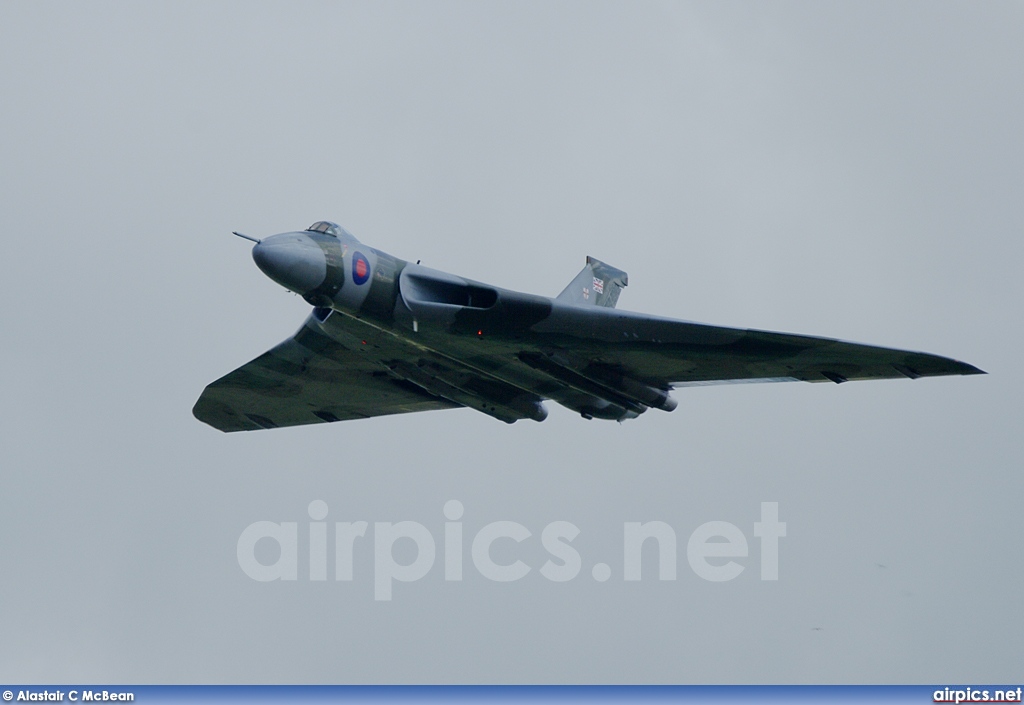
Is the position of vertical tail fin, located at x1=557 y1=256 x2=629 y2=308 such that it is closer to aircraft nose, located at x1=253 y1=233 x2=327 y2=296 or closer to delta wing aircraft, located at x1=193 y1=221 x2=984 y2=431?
delta wing aircraft, located at x1=193 y1=221 x2=984 y2=431

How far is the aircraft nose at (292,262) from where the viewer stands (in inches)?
870

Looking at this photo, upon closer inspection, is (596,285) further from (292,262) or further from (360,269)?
(292,262)

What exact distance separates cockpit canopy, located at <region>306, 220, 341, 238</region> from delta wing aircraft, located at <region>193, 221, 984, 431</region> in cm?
3

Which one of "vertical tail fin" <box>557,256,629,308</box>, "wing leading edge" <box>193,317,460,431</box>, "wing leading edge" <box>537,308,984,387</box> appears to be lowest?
"wing leading edge" <box>537,308,984,387</box>

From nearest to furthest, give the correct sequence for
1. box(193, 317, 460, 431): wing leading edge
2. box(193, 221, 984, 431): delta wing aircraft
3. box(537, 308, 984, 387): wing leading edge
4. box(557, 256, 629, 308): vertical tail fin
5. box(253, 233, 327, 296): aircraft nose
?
box(537, 308, 984, 387): wing leading edge < box(253, 233, 327, 296): aircraft nose < box(193, 221, 984, 431): delta wing aircraft < box(193, 317, 460, 431): wing leading edge < box(557, 256, 629, 308): vertical tail fin

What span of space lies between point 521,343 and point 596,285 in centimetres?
599

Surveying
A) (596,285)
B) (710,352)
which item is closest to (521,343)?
(710,352)

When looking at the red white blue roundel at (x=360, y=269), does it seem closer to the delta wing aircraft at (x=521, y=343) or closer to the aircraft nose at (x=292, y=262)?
the delta wing aircraft at (x=521, y=343)

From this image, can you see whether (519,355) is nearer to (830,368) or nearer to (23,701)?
(830,368)

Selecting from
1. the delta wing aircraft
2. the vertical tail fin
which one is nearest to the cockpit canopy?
the delta wing aircraft

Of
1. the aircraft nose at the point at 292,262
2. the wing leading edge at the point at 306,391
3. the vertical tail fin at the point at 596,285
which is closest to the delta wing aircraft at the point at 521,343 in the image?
the aircraft nose at the point at 292,262

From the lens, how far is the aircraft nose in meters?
22.1

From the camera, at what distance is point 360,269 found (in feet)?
75.6

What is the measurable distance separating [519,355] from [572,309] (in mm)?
1551
